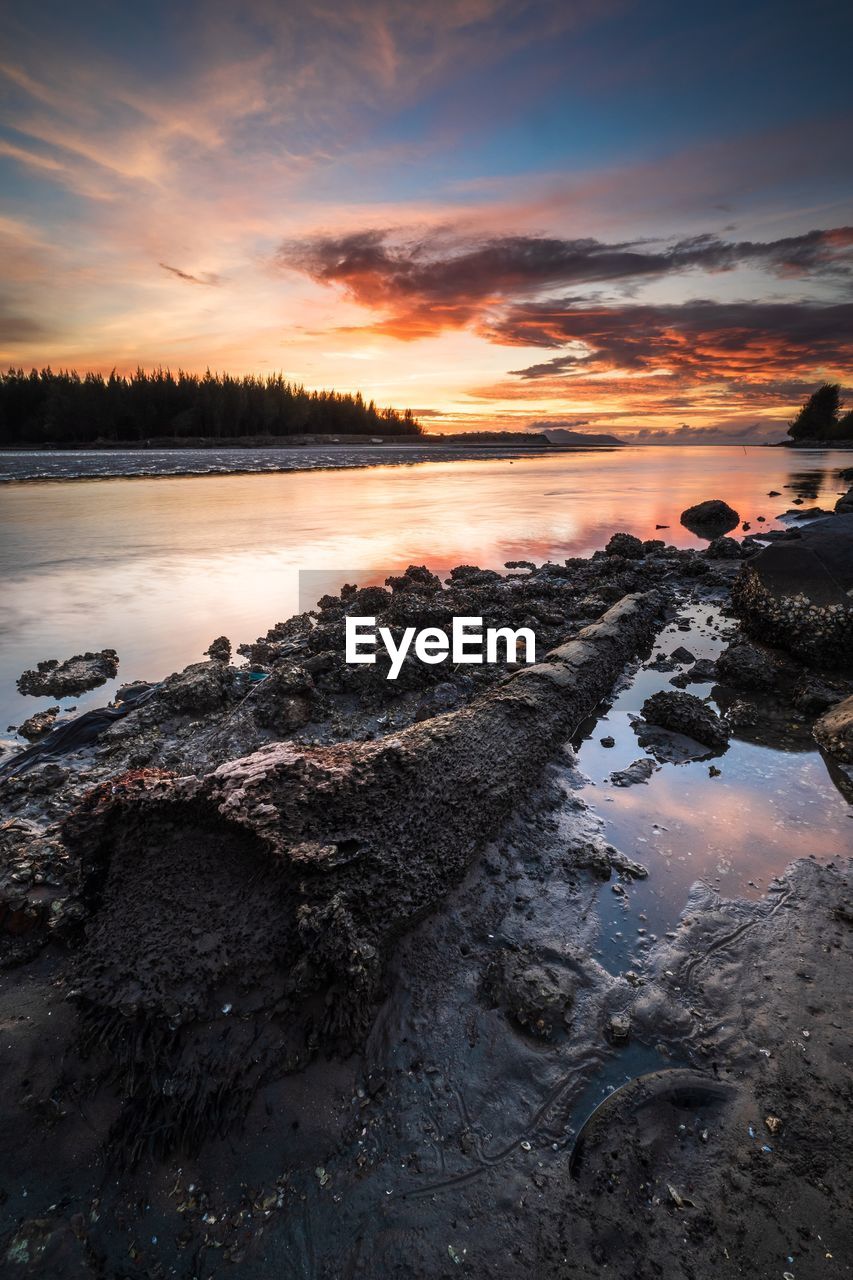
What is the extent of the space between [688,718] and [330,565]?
326 inches

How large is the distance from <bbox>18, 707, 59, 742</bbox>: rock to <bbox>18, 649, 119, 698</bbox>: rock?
503 mm

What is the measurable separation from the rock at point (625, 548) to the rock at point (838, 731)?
739 cm

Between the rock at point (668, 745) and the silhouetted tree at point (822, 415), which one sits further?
the silhouetted tree at point (822, 415)

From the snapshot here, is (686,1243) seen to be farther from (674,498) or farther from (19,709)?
(674,498)

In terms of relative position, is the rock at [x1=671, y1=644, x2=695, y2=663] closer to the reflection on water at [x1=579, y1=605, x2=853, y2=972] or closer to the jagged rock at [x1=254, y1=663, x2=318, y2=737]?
the reflection on water at [x1=579, y1=605, x2=853, y2=972]

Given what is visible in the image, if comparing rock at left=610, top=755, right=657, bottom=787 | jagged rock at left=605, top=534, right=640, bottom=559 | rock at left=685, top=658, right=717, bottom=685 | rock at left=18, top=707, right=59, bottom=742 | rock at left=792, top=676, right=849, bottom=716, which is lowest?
rock at left=18, top=707, right=59, bottom=742

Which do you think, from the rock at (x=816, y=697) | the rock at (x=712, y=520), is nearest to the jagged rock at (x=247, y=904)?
the rock at (x=816, y=697)

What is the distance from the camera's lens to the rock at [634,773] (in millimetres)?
3979

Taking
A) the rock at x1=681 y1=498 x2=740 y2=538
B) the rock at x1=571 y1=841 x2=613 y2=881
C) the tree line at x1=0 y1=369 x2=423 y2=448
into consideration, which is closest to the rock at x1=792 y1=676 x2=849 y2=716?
the rock at x1=571 y1=841 x2=613 y2=881

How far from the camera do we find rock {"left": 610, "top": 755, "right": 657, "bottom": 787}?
3979 millimetres

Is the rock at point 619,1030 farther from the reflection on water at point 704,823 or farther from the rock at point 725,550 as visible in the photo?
the rock at point 725,550

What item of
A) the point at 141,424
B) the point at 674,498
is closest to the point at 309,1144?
the point at 674,498

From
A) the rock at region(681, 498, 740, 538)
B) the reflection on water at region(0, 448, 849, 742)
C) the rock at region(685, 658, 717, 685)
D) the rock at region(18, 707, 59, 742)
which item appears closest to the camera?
the rock at region(18, 707, 59, 742)

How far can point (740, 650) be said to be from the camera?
5.64 meters
